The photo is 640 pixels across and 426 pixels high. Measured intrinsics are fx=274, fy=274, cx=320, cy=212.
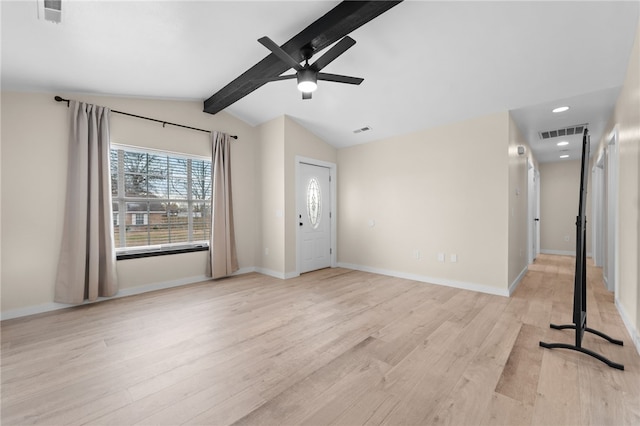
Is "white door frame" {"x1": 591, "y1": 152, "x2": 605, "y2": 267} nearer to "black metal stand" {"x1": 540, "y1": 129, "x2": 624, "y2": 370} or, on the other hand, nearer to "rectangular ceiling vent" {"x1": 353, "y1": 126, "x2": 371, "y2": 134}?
"black metal stand" {"x1": 540, "y1": 129, "x2": 624, "y2": 370}

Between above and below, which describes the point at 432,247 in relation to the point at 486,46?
below

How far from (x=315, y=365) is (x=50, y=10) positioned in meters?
3.27

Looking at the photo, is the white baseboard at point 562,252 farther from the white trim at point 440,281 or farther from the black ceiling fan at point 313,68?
the black ceiling fan at point 313,68

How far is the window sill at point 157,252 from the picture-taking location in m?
3.82

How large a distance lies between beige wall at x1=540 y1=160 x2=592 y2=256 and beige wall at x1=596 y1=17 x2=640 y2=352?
4.92 m

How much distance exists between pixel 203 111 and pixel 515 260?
5487mm

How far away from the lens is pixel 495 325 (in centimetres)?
275

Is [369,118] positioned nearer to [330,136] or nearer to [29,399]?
[330,136]

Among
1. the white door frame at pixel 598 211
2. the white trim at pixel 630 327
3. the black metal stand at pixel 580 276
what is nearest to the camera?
the black metal stand at pixel 580 276

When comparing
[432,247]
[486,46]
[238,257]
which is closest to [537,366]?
[432,247]

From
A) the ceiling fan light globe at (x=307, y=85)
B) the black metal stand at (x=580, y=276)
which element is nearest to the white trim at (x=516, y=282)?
the black metal stand at (x=580, y=276)

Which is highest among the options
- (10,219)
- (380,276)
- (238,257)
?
(10,219)

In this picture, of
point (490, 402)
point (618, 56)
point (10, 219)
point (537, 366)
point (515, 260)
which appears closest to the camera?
point (490, 402)

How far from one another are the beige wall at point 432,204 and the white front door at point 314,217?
1.03ft
